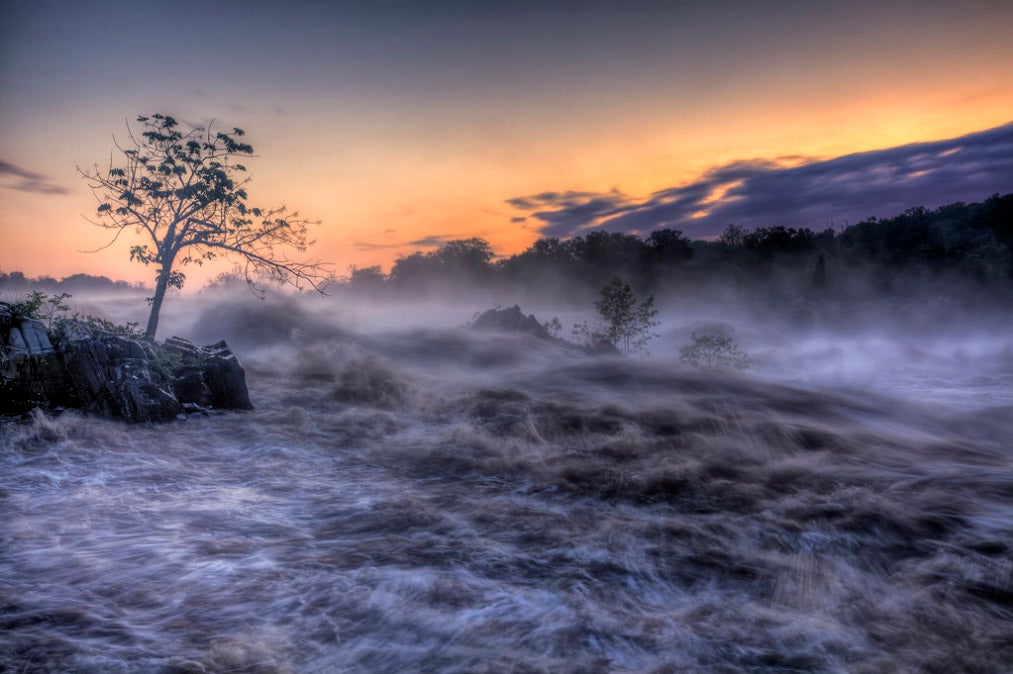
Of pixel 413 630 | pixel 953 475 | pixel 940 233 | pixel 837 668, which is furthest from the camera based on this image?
pixel 940 233

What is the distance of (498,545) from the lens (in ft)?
23.4

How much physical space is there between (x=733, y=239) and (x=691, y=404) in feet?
320

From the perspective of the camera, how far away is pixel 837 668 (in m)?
4.57

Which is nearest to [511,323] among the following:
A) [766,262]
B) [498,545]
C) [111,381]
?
[111,381]

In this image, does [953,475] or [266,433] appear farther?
[266,433]

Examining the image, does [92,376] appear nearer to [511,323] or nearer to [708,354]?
[708,354]

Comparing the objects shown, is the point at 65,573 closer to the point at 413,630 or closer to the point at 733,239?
the point at 413,630

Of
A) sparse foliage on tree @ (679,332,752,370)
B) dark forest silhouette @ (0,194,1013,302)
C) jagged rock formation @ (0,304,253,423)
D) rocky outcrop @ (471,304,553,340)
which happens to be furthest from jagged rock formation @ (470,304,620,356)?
dark forest silhouette @ (0,194,1013,302)

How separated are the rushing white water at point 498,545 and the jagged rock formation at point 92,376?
76 centimetres

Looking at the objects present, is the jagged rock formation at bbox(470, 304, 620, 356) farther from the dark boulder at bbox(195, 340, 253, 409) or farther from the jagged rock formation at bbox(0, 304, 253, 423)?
the jagged rock formation at bbox(0, 304, 253, 423)

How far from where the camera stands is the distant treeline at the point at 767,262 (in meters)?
78.6

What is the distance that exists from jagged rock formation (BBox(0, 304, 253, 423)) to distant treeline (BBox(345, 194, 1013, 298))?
3487 inches

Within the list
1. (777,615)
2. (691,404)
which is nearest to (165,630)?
(777,615)

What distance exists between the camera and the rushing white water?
4742 millimetres
